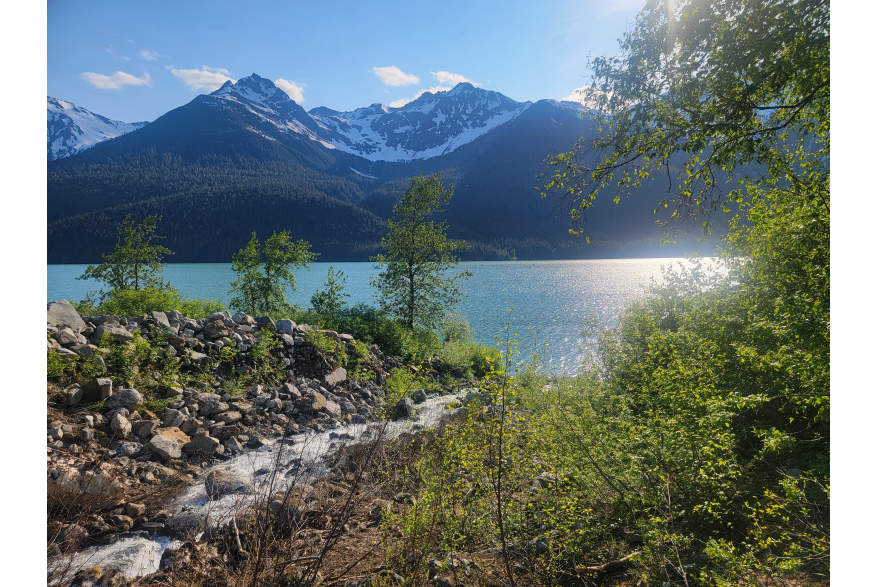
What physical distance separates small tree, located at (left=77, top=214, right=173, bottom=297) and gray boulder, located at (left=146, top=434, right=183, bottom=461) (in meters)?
10.3

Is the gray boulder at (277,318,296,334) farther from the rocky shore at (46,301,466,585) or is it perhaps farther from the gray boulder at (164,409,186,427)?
the gray boulder at (164,409,186,427)

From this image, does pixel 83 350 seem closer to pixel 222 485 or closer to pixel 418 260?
pixel 222 485

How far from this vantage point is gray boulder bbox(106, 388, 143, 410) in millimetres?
7395

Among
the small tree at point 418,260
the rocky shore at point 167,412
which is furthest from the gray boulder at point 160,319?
the small tree at point 418,260

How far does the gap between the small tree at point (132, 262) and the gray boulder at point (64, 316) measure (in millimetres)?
6381

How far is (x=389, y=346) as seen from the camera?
54.1 ft

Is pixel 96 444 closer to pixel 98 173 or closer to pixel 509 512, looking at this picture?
pixel 509 512

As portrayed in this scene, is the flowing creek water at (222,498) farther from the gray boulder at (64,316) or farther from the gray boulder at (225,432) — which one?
the gray boulder at (64,316)

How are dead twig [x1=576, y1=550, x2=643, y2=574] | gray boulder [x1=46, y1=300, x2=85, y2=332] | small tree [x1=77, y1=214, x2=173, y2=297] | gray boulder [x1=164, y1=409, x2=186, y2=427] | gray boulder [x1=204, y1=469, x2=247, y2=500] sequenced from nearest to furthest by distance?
dead twig [x1=576, y1=550, x2=643, y2=574]
gray boulder [x1=204, y1=469, x2=247, y2=500]
gray boulder [x1=164, y1=409, x2=186, y2=427]
gray boulder [x1=46, y1=300, x2=85, y2=332]
small tree [x1=77, y1=214, x2=173, y2=297]

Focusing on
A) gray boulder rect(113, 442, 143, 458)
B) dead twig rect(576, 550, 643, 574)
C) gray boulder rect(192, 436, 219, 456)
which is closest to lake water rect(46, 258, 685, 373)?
gray boulder rect(192, 436, 219, 456)

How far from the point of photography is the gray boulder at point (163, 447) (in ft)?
22.2

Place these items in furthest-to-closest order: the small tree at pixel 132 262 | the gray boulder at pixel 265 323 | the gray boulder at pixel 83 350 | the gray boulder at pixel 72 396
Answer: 1. the small tree at pixel 132 262
2. the gray boulder at pixel 265 323
3. the gray boulder at pixel 83 350
4. the gray boulder at pixel 72 396

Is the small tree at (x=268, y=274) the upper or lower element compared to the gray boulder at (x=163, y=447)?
upper

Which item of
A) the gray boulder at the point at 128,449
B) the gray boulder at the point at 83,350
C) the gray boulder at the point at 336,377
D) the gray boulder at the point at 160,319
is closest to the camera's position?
the gray boulder at the point at 128,449
